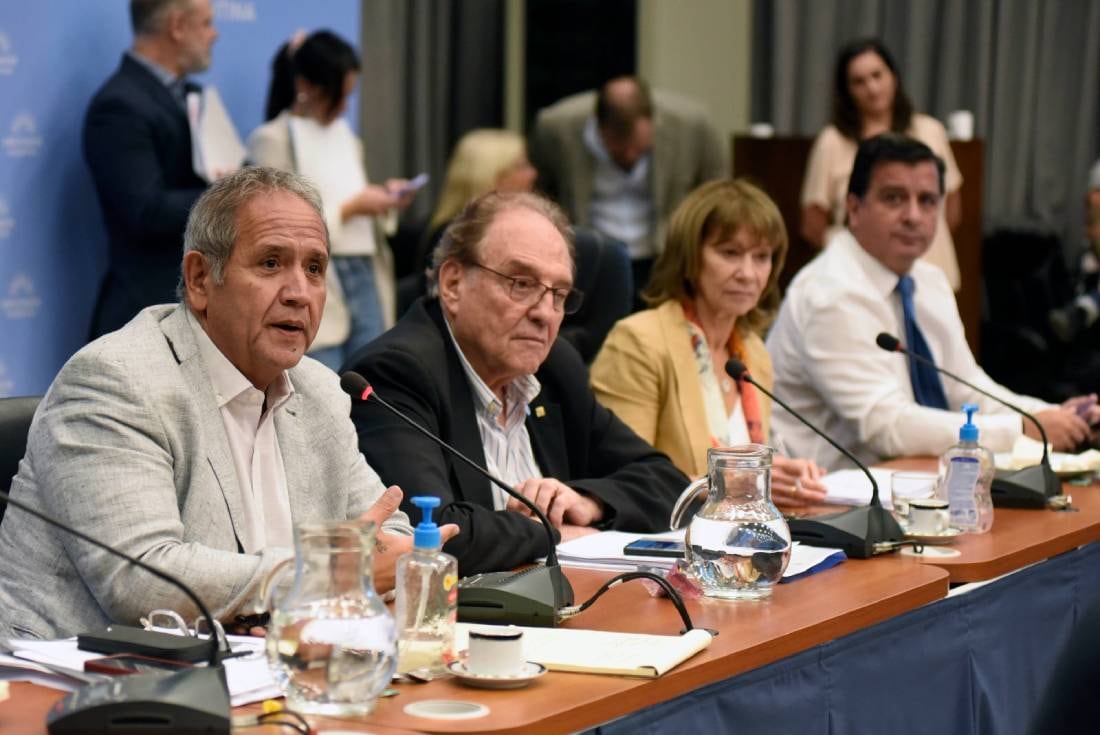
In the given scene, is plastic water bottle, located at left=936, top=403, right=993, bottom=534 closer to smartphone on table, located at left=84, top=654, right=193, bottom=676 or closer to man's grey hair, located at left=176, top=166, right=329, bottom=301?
man's grey hair, located at left=176, top=166, right=329, bottom=301

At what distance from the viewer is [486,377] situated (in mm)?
3133

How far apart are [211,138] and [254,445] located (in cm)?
276

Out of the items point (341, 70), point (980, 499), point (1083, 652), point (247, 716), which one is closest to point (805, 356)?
point (980, 499)

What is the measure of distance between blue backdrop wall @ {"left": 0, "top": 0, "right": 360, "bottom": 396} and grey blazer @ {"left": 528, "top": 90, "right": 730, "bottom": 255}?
7.15 feet

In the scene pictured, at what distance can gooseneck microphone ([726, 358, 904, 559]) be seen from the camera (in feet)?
9.09

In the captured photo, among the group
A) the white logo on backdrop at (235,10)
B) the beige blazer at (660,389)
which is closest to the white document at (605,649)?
the beige blazer at (660,389)

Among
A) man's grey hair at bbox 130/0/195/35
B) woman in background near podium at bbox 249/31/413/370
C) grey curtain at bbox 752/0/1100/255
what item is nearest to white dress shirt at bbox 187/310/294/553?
man's grey hair at bbox 130/0/195/35

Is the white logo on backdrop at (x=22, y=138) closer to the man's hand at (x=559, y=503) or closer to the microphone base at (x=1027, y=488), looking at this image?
the man's hand at (x=559, y=503)

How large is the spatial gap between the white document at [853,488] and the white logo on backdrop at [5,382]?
2.32m

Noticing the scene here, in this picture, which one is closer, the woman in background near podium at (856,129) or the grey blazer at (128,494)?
the grey blazer at (128,494)

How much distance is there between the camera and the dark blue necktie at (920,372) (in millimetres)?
4215

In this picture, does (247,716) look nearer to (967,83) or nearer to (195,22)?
(195,22)

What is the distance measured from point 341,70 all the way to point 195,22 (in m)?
0.68

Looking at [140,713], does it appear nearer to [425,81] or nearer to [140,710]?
[140,710]
